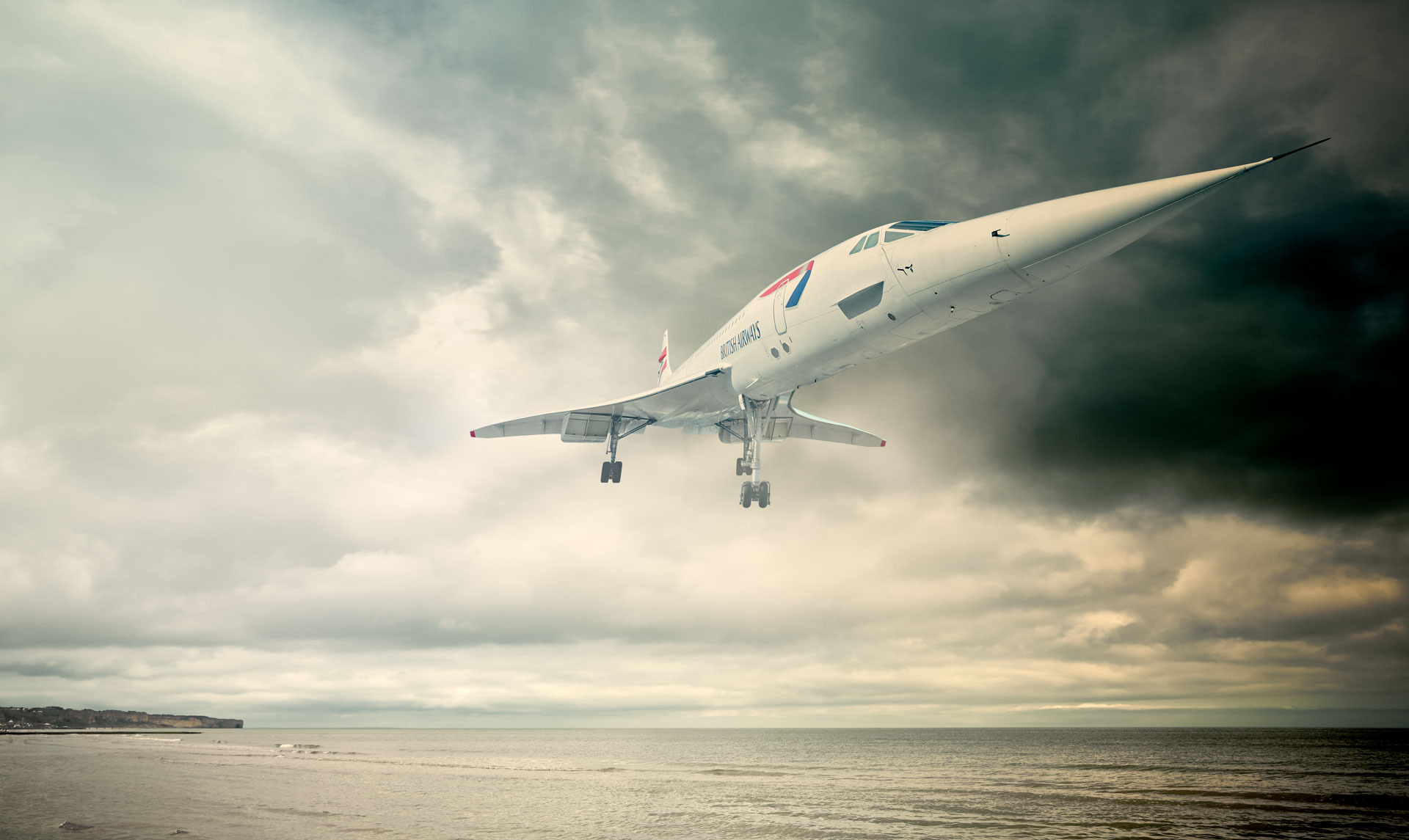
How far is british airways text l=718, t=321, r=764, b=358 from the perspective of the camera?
2219 centimetres

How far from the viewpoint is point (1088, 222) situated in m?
13.0

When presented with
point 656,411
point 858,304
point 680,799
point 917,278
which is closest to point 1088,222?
point 917,278

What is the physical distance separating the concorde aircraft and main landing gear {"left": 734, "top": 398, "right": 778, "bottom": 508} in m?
0.05

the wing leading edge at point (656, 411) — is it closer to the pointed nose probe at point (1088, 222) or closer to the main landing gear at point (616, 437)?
the main landing gear at point (616, 437)

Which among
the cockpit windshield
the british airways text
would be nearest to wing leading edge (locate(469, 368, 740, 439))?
the british airways text

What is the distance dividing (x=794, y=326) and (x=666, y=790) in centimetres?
3234

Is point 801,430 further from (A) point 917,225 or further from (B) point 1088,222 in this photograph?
(B) point 1088,222

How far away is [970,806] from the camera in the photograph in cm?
3419

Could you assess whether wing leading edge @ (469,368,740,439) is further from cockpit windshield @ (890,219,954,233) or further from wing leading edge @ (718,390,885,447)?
cockpit windshield @ (890,219,954,233)

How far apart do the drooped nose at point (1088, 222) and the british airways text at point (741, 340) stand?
8727mm

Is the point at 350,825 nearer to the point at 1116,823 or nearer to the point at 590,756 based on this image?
the point at 1116,823

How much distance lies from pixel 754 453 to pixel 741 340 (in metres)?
3.63

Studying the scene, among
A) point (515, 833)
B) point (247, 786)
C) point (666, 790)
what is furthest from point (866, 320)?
point (247, 786)

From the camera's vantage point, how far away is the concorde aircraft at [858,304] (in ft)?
43.0
